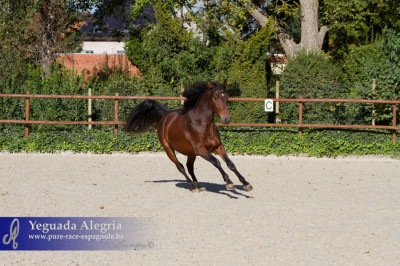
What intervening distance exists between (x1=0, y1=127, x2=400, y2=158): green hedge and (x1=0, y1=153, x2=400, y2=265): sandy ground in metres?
1.79

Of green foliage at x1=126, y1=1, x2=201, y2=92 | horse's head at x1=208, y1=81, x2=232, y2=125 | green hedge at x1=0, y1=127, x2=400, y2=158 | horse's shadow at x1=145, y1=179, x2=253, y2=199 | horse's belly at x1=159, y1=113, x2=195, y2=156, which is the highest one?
green foliage at x1=126, y1=1, x2=201, y2=92

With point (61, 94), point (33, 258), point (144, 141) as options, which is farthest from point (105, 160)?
point (33, 258)

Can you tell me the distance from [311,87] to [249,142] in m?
2.89

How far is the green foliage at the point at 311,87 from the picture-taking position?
55.3 feet

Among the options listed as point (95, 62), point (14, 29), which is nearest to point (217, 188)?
point (14, 29)

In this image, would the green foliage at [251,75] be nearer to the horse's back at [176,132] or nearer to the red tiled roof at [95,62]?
the horse's back at [176,132]

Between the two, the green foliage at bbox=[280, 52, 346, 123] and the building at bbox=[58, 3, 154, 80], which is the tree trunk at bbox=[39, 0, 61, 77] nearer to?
the building at bbox=[58, 3, 154, 80]

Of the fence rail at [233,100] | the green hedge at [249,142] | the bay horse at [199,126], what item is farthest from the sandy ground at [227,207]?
the fence rail at [233,100]

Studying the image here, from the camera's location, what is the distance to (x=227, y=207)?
7.99 metres

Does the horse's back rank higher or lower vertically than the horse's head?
lower

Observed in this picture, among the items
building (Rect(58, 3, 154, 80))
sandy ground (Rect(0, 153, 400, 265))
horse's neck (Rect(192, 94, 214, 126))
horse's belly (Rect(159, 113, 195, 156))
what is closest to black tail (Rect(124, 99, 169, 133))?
horse's belly (Rect(159, 113, 195, 156))

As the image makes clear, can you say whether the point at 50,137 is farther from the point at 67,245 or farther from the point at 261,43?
the point at 67,245

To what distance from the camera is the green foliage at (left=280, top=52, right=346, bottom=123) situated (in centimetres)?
1686

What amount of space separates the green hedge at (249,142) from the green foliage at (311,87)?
85 centimetres
